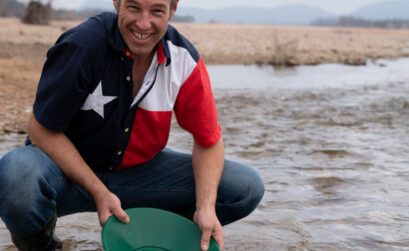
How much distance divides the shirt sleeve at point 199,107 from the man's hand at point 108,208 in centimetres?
48

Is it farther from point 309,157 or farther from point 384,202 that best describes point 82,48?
point 309,157

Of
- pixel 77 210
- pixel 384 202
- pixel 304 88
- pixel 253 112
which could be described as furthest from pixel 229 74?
pixel 77 210

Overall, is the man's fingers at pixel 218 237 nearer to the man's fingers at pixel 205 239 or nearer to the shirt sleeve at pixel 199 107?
the man's fingers at pixel 205 239

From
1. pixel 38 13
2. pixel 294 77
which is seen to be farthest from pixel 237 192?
pixel 38 13

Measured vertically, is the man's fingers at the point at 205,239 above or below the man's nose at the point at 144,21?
below

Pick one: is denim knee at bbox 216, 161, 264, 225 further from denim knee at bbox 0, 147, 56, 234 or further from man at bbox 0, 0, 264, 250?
denim knee at bbox 0, 147, 56, 234

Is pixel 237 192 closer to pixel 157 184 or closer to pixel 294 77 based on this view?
pixel 157 184

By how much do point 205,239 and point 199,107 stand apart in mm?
558

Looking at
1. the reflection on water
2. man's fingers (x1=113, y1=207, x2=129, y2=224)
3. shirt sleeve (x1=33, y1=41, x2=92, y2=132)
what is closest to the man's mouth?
shirt sleeve (x1=33, y1=41, x2=92, y2=132)

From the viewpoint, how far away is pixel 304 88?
9859 mm

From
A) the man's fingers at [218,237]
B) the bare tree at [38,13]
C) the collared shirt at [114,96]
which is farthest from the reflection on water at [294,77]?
the bare tree at [38,13]

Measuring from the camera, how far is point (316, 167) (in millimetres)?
4094

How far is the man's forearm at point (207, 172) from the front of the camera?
7.30ft

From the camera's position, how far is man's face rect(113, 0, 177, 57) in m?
2.10
